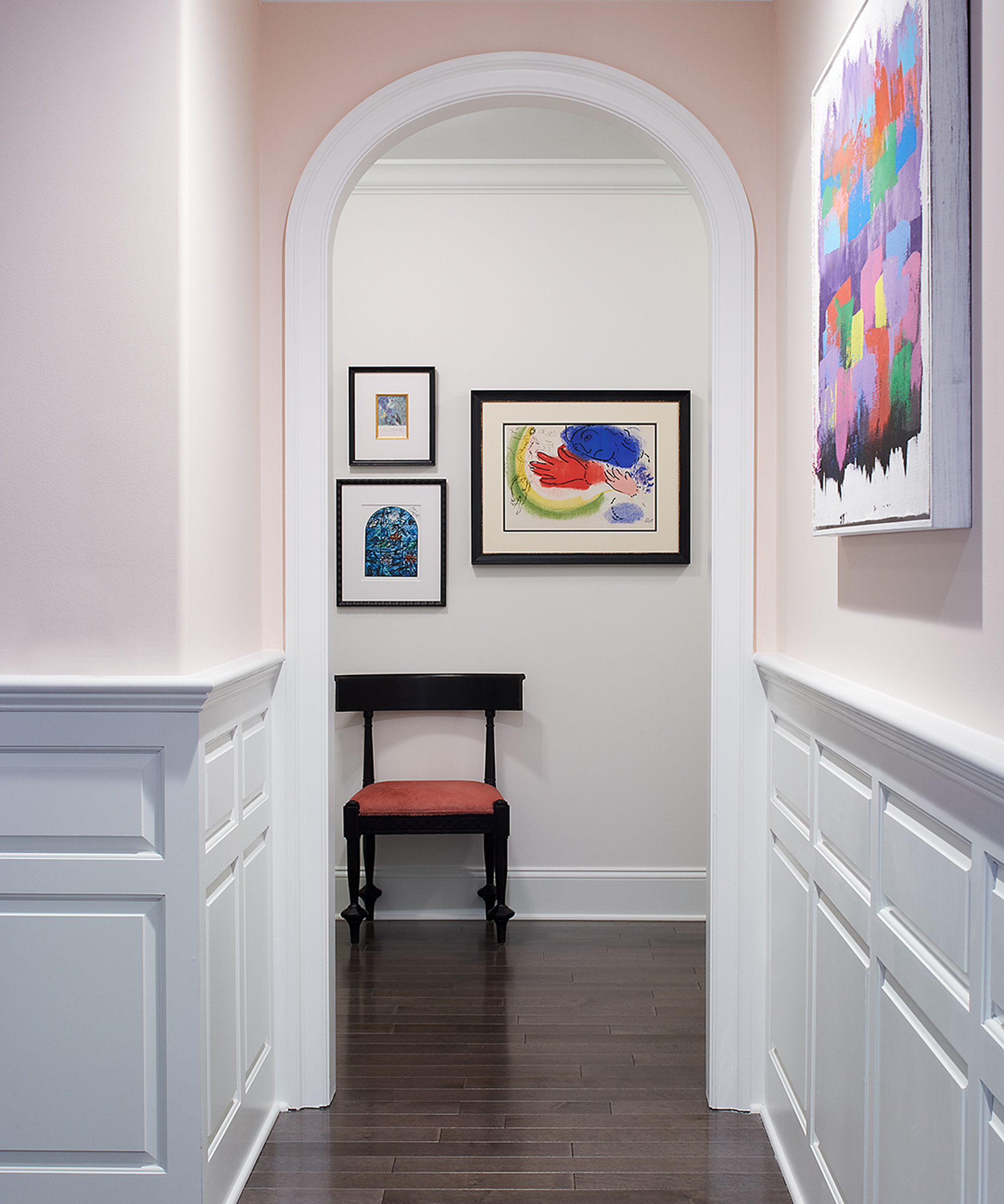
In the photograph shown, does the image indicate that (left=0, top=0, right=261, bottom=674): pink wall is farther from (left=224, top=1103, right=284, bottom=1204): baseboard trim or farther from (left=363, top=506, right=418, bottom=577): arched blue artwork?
(left=363, top=506, right=418, bottom=577): arched blue artwork

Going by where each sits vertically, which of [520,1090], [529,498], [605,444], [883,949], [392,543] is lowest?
[520,1090]

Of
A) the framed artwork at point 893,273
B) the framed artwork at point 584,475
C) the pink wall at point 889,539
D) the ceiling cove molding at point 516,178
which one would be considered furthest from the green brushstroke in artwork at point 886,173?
the ceiling cove molding at point 516,178

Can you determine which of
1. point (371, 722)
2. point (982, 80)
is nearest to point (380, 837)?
point (371, 722)

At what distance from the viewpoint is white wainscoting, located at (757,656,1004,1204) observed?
1096 mm

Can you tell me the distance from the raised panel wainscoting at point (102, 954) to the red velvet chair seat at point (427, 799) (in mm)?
1587

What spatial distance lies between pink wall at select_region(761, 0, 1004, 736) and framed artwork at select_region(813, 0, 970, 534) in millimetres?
25

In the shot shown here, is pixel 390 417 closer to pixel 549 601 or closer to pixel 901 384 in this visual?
pixel 549 601

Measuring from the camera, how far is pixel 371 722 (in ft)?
11.8

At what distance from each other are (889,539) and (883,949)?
0.63m

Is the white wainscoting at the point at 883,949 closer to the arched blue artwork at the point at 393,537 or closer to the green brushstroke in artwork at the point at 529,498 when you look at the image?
the green brushstroke in artwork at the point at 529,498

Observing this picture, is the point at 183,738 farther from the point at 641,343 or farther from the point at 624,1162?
the point at 641,343

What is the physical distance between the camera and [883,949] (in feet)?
4.69

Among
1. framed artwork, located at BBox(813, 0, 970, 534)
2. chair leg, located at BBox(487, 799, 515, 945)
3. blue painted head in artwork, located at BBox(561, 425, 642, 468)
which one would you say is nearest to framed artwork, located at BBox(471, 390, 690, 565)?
blue painted head in artwork, located at BBox(561, 425, 642, 468)

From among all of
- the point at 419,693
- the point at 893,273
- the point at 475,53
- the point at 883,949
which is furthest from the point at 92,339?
the point at 419,693
